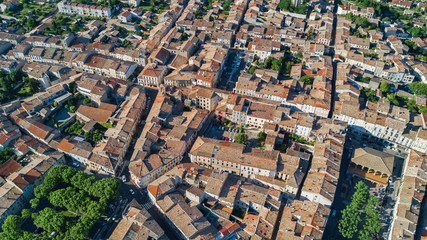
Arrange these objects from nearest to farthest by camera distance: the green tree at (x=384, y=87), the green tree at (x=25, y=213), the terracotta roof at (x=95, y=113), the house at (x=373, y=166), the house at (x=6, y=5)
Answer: the green tree at (x=25, y=213), the house at (x=373, y=166), the terracotta roof at (x=95, y=113), the green tree at (x=384, y=87), the house at (x=6, y=5)

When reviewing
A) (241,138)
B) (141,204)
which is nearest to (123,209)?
(141,204)

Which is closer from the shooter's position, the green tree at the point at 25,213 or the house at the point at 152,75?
the green tree at the point at 25,213

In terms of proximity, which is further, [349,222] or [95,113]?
[95,113]

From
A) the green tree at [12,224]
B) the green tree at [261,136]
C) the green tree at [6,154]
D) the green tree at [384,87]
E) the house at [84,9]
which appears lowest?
the green tree at [6,154]

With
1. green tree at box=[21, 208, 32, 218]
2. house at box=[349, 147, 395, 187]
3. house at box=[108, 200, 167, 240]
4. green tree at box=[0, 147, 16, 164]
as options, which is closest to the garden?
green tree at box=[21, 208, 32, 218]

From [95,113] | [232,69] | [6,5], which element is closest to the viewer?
[95,113]

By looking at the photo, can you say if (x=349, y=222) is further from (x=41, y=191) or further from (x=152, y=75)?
(x=152, y=75)

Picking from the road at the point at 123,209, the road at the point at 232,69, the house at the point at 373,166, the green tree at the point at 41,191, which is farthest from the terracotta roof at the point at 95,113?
the house at the point at 373,166

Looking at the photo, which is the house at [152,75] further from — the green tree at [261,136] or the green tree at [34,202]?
the green tree at [34,202]

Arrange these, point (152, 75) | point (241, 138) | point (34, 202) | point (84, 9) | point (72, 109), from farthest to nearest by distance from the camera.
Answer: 1. point (84, 9)
2. point (152, 75)
3. point (72, 109)
4. point (241, 138)
5. point (34, 202)
